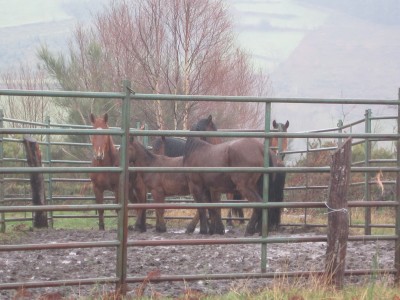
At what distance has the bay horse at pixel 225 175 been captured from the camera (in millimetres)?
11102

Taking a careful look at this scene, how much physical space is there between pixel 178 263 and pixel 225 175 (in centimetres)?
375

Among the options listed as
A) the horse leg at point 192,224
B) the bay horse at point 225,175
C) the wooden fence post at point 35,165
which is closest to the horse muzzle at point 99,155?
the wooden fence post at point 35,165

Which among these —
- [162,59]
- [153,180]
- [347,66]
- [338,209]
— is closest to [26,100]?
[162,59]

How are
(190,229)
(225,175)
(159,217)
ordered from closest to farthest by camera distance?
(225,175), (190,229), (159,217)

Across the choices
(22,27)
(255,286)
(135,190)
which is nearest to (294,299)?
(255,286)

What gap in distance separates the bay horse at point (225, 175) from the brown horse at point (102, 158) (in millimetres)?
1468

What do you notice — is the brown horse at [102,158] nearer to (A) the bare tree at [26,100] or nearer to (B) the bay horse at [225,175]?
(B) the bay horse at [225,175]

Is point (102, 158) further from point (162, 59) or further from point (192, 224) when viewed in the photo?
point (162, 59)

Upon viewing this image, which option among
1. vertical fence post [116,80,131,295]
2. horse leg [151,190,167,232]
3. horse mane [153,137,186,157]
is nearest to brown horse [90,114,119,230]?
horse leg [151,190,167,232]

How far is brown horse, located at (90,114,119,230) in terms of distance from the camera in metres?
12.8

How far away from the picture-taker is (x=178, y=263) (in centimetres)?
818

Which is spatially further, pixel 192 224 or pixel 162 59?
pixel 162 59

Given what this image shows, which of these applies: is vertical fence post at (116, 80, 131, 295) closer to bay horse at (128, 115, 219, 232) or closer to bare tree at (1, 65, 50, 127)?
bay horse at (128, 115, 219, 232)

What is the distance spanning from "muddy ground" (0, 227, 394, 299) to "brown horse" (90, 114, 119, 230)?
377 cm
